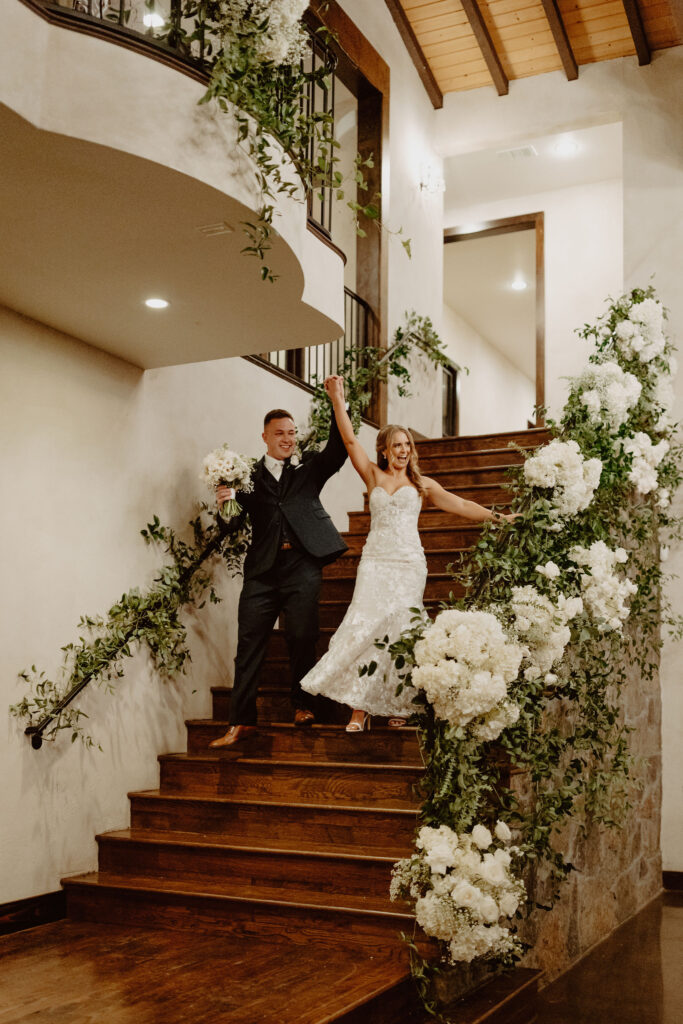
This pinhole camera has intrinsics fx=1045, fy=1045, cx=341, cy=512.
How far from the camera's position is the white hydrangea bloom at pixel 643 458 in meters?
5.73

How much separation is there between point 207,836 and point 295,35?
11.0 feet

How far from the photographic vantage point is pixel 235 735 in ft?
16.6

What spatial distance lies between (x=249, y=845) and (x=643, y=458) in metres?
3.04

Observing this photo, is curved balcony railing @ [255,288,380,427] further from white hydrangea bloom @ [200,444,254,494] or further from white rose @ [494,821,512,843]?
white rose @ [494,821,512,843]

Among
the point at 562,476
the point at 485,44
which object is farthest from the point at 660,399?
the point at 485,44

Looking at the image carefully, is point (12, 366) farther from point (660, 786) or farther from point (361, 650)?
point (660, 786)

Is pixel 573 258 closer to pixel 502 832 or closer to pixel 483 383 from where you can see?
pixel 483 383

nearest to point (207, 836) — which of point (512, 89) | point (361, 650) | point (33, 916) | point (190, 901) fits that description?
point (190, 901)

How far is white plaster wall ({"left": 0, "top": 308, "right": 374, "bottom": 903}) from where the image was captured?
447cm

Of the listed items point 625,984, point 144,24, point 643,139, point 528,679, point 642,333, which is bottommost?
point 625,984

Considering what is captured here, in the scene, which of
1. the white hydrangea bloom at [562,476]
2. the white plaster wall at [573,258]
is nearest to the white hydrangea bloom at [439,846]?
the white hydrangea bloom at [562,476]

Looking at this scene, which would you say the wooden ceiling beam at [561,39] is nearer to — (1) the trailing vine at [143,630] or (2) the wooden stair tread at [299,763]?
(1) the trailing vine at [143,630]

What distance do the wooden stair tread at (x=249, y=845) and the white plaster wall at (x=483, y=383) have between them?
30.4ft

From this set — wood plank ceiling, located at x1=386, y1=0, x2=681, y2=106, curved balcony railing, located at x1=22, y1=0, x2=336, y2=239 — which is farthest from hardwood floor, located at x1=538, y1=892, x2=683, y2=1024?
wood plank ceiling, located at x1=386, y1=0, x2=681, y2=106
